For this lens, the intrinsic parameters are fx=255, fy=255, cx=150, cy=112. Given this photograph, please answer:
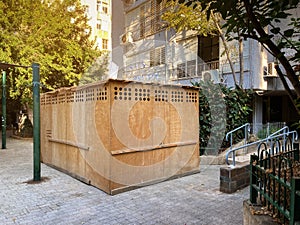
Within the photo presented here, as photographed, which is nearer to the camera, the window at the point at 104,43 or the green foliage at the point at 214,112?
the green foliage at the point at 214,112

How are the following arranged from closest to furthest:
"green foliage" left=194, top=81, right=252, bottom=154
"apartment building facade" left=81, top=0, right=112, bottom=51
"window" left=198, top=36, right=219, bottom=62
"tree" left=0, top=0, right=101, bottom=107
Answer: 1. "green foliage" left=194, top=81, right=252, bottom=154
2. "tree" left=0, top=0, right=101, bottom=107
3. "window" left=198, top=36, right=219, bottom=62
4. "apartment building facade" left=81, top=0, right=112, bottom=51

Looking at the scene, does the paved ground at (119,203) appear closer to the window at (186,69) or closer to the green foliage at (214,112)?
the green foliage at (214,112)

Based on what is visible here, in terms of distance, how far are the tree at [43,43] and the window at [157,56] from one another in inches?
155

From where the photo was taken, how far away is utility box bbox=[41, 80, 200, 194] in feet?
17.0

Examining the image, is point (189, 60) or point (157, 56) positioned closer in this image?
point (189, 60)

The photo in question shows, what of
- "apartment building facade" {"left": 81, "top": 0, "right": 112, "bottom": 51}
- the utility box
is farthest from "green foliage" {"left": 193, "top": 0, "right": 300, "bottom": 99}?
"apartment building facade" {"left": 81, "top": 0, "right": 112, "bottom": 51}

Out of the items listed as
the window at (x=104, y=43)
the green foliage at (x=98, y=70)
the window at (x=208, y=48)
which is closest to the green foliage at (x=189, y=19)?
the window at (x=208, y=48)

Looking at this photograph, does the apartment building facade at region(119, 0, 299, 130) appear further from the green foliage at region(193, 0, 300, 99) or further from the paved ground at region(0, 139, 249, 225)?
the green foliage at region(193, 0, 300, 99)

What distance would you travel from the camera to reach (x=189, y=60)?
14672 mm

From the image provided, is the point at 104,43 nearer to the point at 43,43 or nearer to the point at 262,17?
the point at 43,43

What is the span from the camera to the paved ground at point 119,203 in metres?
3.95

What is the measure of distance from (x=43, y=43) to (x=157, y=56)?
690cm

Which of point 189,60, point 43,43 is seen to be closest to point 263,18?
point 189,60

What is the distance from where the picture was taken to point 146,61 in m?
17.9
